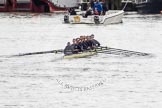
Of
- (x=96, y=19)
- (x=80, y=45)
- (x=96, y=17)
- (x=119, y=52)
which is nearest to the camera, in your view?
(x=80, y=45)

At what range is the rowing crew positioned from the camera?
3031 cm

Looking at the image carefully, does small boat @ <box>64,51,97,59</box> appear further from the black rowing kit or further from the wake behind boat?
the wake behind boat

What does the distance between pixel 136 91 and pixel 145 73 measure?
4478mm

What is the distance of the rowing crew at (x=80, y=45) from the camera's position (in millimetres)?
30312

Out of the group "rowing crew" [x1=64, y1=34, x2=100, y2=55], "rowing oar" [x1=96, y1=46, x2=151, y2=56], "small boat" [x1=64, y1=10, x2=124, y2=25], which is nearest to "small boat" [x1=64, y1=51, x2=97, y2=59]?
"rowing crew" [x1=64, y1=34, x2=100, y2=55]

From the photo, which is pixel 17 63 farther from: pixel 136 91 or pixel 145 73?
pixel 136 91

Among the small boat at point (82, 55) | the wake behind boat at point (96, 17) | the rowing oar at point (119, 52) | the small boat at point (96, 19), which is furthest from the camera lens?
the small boat at point (96, 19)

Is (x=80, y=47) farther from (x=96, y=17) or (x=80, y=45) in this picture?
(x=96, y=17)

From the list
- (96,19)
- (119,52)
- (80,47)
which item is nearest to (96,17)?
(96,19)

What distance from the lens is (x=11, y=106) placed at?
61.9 ft

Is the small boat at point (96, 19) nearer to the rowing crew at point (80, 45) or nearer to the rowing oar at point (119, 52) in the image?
the rowing oar at point (119, 52)

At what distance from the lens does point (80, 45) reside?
30.9m

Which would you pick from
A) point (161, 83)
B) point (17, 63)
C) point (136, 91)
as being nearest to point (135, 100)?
point (136, 91)

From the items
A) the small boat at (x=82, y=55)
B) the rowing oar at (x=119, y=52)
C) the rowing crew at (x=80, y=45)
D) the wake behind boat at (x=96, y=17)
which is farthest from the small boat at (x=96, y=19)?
the small boat at (x=82, y=55)
